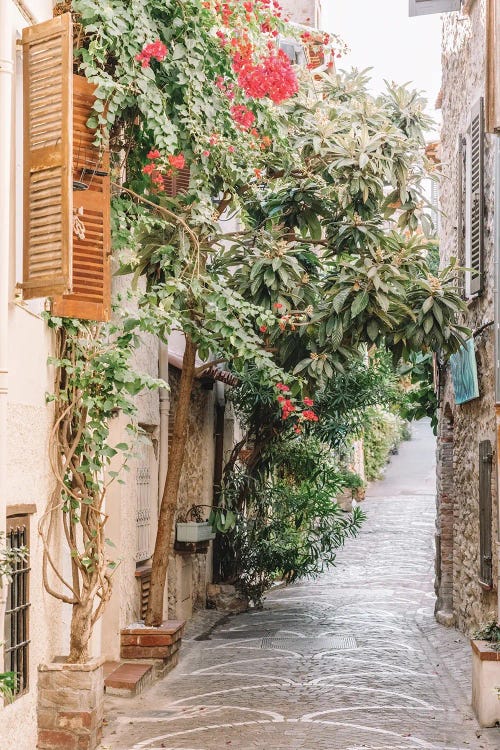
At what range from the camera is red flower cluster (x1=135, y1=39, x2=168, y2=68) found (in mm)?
8336

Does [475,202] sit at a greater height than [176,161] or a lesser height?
greater

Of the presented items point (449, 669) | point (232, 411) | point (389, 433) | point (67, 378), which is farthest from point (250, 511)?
Answer: point (389, 433)

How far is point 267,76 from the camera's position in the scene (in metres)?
9.88

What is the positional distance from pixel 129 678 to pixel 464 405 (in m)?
6.12

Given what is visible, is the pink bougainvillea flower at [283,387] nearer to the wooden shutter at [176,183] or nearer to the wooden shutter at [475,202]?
the wooden shutter at [475,202]

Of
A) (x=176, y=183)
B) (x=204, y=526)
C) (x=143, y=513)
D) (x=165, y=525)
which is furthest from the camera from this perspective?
(x=204, y=526)

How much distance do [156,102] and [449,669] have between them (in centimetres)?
672

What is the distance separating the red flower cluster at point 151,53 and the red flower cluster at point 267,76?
4.05ft

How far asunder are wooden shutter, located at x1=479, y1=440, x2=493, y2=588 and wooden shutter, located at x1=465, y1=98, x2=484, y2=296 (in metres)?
1.84

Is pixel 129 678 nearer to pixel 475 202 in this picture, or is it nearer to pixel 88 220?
pixel 88 220

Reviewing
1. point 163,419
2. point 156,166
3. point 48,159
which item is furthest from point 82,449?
point 163,419

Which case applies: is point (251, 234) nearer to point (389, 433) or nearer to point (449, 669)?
point (449, 669)

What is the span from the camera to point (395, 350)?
11.8 m

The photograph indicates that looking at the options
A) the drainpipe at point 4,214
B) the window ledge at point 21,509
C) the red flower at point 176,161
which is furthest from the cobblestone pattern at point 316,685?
the red flower at point 176,161
